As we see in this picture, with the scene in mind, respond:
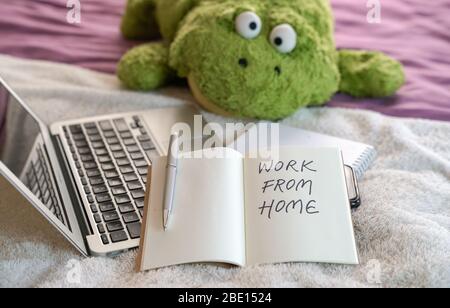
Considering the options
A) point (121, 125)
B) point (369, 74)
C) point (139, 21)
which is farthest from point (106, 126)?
point (369, 74)

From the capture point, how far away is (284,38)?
0.82m

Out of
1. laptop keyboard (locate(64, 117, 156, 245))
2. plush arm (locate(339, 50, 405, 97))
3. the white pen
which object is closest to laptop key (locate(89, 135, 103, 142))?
laptop keyboard (locate(64, 117, 156, 245))

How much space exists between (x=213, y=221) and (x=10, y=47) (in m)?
0.73

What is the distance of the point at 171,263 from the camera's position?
24.3 inches

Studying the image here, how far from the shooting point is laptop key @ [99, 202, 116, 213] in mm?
707

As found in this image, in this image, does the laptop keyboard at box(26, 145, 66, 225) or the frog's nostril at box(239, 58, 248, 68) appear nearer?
the laptop keyboard at box(26, 145, 66, 225)

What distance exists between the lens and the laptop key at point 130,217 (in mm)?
688

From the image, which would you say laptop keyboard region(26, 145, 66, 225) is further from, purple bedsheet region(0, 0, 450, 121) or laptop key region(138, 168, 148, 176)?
purple bedsheet region(0, 0, 450, 121)

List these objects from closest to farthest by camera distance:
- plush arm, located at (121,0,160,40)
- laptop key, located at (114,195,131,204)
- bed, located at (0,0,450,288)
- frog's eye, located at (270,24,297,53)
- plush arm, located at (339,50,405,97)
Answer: bed, located at (0,0,450,288) < laptop key, located at (114,195,131,204) < frog's eye, located at (270,24,297,53) < plush arm, located at (339,50,405,97) < plush arm, located at (121,0,160,40)

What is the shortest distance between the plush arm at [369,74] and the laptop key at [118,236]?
52 cm

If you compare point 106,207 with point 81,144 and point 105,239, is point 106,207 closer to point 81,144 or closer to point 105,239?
point 105,239

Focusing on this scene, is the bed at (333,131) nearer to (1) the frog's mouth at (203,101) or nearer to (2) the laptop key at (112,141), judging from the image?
(1) the frog's mouth at (203,101)

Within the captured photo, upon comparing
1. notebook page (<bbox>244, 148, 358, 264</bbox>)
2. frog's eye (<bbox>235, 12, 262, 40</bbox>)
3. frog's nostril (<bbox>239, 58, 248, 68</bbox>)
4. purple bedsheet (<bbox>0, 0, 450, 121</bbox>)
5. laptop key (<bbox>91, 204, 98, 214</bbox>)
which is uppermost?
frog's eye (<bbox>235, 12, 262, 40</bbox>)

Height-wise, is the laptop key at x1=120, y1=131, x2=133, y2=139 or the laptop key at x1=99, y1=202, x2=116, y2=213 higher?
the laptop key at x1=99, y1=202, x2=116, y2=213
